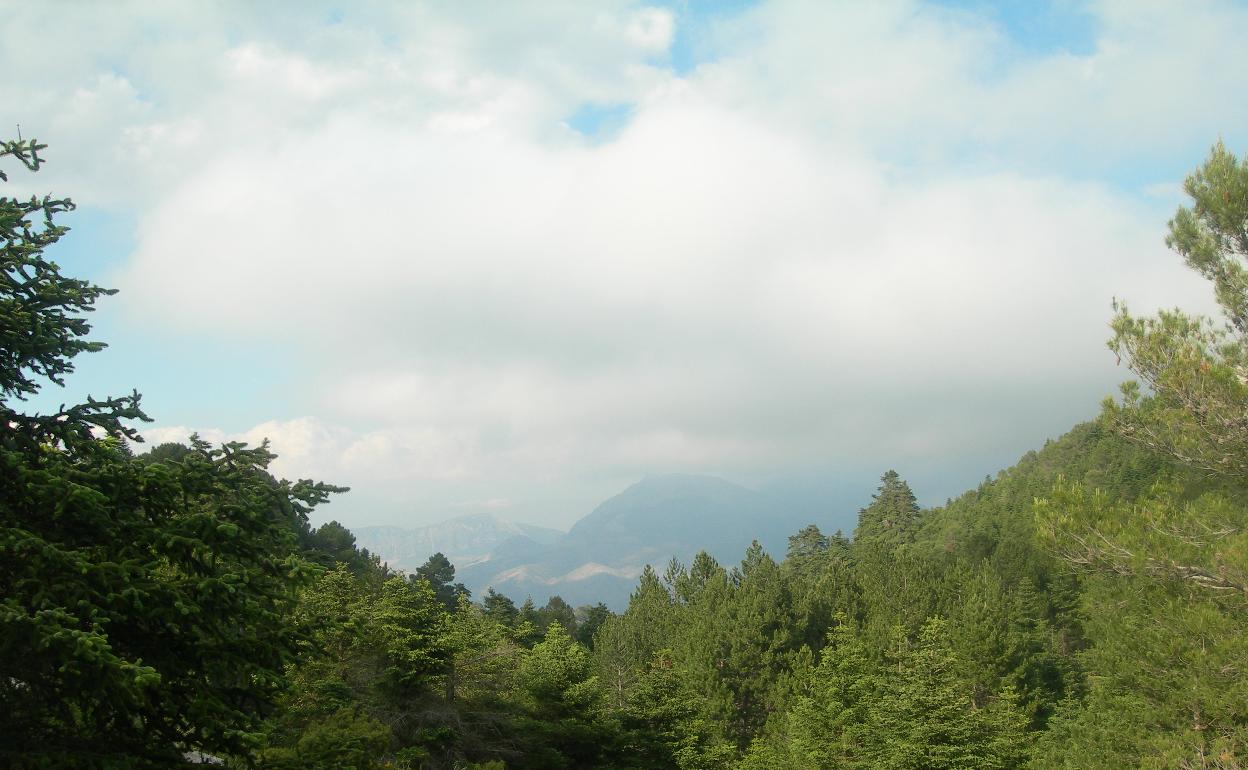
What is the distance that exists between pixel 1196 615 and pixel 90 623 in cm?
1586

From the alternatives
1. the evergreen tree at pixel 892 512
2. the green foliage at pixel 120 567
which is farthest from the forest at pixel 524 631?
the evergreen tree at pixel 892 512

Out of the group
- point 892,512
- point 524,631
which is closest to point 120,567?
point 524,631

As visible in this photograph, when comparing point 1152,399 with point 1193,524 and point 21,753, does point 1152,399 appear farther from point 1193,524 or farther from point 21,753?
point 21,753

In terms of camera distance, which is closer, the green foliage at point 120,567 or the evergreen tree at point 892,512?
the green foliage at point 120,567

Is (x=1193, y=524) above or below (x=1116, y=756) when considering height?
above

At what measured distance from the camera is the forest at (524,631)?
588 cm

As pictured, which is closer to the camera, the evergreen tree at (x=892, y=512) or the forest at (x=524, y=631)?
the forest at (x=524, y=631)

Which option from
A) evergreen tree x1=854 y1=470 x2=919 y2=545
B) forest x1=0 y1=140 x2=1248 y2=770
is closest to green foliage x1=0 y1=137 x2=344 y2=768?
forest x1=0 y1=140 x2=1248 y2=770

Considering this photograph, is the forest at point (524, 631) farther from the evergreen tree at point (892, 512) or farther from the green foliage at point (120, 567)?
the evergreen tree at point (892, 512)

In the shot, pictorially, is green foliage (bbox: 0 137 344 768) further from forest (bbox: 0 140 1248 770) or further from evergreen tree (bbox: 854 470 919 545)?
evergreen tree (bbox: 854 470 919 545)

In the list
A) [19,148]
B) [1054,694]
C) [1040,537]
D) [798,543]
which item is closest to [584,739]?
[1040,537]

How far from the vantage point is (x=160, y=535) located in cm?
602

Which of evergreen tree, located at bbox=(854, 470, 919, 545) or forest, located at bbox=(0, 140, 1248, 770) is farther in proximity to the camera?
evergreen tree, located at bbox=(854, 470, 919, 545)

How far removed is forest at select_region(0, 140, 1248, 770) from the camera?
5883 mm
